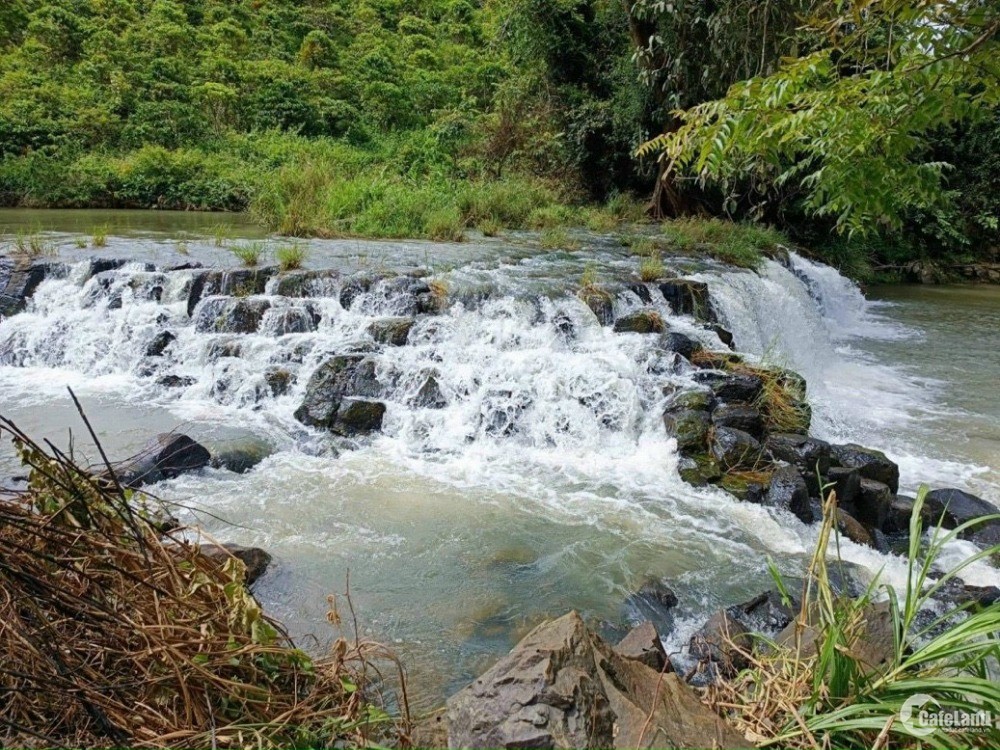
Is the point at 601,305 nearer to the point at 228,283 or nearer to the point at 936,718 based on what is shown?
the point at 228,283

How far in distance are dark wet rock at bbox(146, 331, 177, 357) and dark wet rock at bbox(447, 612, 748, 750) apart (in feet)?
23.5

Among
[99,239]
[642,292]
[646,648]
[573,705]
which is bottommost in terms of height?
[646,648]

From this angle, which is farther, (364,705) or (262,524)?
(262,524)

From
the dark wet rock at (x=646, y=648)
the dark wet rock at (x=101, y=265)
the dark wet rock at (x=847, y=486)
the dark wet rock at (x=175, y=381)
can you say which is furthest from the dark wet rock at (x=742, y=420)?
the dark wet rock at (x=101, y=265)

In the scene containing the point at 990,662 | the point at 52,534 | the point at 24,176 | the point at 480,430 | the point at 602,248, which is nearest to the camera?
the point at 52,534

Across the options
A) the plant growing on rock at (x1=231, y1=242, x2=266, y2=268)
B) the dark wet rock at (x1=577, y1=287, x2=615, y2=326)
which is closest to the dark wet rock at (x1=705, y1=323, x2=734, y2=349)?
the dark wet rock at (x1=577, y1=287, x2=615, y2=326)

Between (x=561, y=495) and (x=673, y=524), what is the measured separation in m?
0.97

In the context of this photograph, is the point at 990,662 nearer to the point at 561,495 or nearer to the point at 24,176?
the point at 561,495

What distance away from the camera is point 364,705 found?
6.99 feet

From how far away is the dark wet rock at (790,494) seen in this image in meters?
5.14

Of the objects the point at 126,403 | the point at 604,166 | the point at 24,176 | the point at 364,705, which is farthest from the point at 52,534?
the point at 24,176

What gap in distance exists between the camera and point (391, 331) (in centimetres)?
766

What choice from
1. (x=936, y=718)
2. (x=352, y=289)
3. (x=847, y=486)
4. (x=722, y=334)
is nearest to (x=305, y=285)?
(x=352, y=289)

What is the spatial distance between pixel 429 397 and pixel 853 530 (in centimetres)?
416
